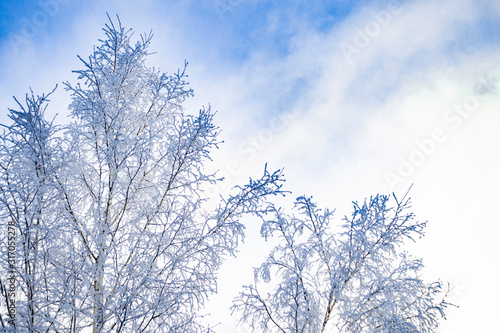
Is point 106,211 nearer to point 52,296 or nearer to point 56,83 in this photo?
point 52,296

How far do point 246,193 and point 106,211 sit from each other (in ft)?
6.79

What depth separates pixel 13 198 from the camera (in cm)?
372

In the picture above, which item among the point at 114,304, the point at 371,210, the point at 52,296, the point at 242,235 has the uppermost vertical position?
the point at 371,210

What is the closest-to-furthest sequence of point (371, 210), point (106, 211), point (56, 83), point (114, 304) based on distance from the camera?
point (114, 304)
point (56, 83)
point (106, 211)
point (371, 210)

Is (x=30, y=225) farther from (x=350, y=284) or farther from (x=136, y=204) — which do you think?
(x=350, y=284)

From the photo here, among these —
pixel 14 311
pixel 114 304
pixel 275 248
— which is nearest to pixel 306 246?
pixel 275 248

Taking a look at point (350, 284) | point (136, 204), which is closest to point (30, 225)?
point (136, 204)

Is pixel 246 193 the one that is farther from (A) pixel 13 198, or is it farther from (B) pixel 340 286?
(A) pixel 13 198

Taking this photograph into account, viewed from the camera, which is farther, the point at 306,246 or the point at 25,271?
the point at 306,246

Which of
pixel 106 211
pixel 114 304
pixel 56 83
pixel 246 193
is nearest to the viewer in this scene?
pixel 114 304

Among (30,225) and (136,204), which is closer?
(30,225)

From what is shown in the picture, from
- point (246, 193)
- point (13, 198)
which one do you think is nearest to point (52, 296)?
point (13, 198)

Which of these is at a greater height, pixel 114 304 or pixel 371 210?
pixel 371 210

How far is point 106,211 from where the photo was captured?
175 inches
